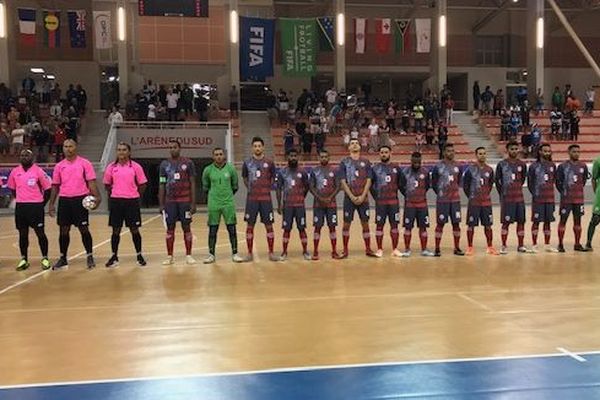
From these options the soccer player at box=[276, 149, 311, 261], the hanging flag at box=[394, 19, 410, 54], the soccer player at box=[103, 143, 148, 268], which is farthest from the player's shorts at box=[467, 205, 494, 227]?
the hanging flag at box=[394, 19, 410, 54]

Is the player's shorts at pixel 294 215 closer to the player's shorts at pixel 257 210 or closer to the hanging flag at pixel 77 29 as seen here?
the player's shorts at pixel 257 210

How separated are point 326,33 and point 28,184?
2263cm

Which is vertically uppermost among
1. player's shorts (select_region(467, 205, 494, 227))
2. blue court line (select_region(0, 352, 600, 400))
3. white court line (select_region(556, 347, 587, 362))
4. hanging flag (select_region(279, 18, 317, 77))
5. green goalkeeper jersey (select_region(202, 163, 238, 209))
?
hanging flag (select_region(279, 18, 317, 77))

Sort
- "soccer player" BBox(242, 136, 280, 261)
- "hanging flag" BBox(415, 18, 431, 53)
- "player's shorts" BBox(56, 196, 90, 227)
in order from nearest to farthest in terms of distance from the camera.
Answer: "player's shorts" BBox(56, 196, 90, 227)
"soccer player" BBox(242, 136, 280, 261)
"hanging flag" BBox(415, 18, 431, 53)

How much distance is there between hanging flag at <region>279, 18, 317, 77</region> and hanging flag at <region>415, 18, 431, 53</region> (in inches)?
206

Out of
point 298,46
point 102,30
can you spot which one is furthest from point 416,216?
point 102,30

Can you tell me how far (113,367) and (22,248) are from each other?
5.80m

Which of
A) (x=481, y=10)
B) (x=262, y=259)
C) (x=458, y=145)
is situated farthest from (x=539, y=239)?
(x=481, y=10)

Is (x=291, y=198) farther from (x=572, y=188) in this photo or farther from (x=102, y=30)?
(x=102, y=30)

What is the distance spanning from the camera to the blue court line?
4520mm

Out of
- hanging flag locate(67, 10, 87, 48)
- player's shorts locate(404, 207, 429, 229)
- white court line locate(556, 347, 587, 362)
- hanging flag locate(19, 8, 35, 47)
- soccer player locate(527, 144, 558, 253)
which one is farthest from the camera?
hanging flag locate(67, 10, 87, 48)

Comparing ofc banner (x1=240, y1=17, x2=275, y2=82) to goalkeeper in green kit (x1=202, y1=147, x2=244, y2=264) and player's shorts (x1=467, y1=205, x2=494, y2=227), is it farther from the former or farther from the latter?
player's shorts (x1=467, y1=205, x2=494, y2=227)

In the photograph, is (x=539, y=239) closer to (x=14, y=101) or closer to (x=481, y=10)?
(x=14, y=101)

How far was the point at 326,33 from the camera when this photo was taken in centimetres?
3066
